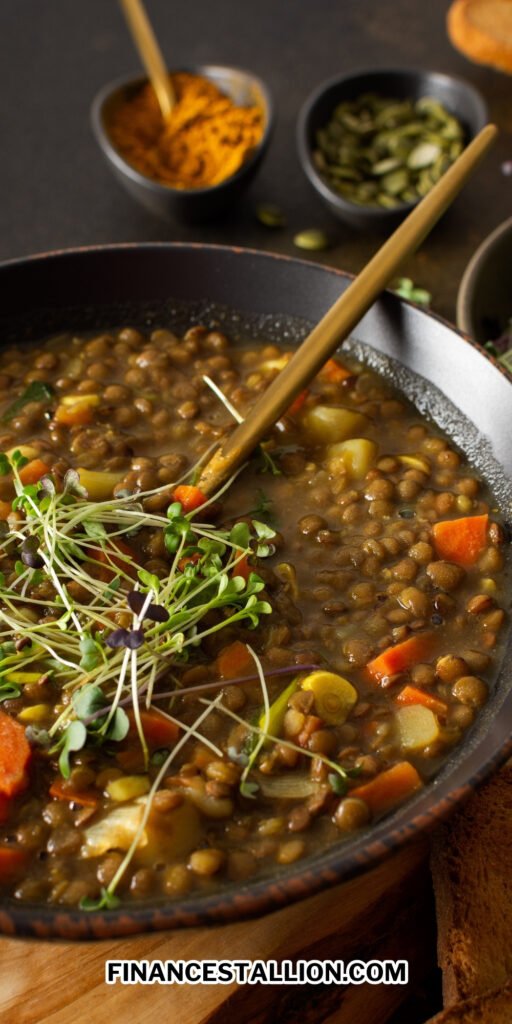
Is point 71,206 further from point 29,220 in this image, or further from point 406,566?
point 406,566

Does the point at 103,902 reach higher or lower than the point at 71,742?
lower

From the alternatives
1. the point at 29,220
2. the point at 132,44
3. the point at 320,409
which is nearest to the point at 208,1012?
the point at 320,409

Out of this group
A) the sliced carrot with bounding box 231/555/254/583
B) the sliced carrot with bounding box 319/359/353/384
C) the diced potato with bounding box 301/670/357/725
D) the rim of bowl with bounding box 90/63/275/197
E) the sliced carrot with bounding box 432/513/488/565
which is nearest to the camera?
the diced potato with bounding box 301/670/357/725

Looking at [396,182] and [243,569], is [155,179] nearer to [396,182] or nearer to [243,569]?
[396,182]

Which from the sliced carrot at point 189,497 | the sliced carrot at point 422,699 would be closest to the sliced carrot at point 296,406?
the sliced carrot at point 189,497

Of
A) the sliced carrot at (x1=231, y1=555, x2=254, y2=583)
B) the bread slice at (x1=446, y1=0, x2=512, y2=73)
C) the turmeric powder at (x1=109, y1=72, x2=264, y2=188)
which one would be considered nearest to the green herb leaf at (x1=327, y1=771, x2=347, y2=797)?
the sliced carrot at (x1=231, y1=555, x2=254, y2=583)

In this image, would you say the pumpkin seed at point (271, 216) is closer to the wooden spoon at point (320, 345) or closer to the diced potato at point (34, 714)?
the wooden spoon at point (320, 345)

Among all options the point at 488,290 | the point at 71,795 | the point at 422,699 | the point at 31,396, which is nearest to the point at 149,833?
the point at 71,795

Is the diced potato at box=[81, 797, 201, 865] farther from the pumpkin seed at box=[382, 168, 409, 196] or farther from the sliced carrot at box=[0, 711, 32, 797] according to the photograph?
the pumpkin seed at box=[382, 168, 409, 196]
